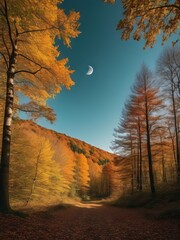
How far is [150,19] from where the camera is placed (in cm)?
588

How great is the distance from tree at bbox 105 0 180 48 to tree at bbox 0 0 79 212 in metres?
3.06

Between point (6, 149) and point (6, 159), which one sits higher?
point (6, 149)

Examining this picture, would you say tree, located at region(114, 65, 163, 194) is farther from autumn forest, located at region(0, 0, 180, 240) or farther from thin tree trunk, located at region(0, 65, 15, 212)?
thin tree trunk, located at region(0, 65, 15, 212)

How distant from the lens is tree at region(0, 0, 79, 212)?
657cm

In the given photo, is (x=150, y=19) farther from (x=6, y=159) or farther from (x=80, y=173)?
(x=80, y=173)

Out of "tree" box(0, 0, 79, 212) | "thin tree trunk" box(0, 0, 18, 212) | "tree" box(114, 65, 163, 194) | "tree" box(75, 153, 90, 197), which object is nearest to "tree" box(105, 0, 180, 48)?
"tree" box(0, 0, 79, 212)

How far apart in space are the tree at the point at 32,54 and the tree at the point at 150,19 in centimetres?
306

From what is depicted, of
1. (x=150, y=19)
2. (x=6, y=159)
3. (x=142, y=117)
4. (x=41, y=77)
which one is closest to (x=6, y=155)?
(x=6, y=159)

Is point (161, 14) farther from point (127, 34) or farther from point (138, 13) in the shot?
point (127, 34)

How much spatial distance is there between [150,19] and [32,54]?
205 inches

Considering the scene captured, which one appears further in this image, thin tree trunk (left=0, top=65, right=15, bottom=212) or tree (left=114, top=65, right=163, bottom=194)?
tree (left=114, top=65, right=163, bottom=194)

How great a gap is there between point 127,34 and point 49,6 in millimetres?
3420

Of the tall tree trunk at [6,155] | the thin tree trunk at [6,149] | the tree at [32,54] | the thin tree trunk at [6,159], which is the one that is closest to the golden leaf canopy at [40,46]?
the tree at [32,54]

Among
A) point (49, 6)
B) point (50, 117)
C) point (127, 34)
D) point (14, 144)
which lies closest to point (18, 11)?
point (49, 6)
